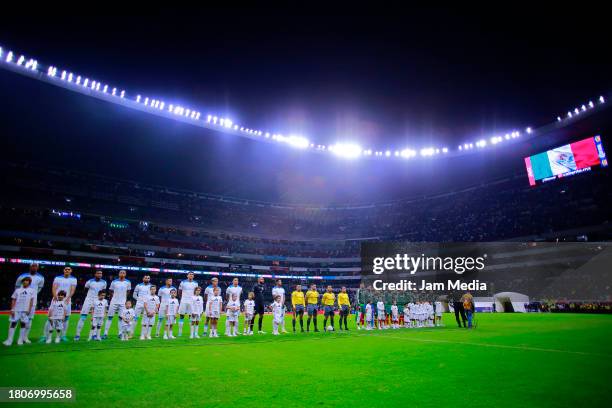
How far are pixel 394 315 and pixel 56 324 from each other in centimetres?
1594

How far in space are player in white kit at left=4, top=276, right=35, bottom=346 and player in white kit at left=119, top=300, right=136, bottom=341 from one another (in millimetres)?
2652

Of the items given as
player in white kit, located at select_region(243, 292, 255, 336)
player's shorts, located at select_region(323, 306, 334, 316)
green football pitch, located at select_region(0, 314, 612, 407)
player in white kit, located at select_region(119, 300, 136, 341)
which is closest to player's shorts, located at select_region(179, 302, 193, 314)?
player in white kit, located at select_region(119, 300, 136, 341)

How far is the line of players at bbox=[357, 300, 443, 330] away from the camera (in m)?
19.4

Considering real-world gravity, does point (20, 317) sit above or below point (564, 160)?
below

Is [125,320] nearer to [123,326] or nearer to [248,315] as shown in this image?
[123,326]

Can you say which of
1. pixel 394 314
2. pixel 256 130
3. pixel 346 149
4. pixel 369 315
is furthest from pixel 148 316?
pixel 346 149

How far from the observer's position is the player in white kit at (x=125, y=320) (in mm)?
12328

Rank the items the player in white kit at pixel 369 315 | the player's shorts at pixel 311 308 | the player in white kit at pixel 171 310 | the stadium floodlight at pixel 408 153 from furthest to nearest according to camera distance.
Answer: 1. the stadium floodlight at pixel 408 153
2. the player in white kit at pixel 369 315
3. the player's shorts at pixel 311 308
4. the player in white kit at pixel 171 310

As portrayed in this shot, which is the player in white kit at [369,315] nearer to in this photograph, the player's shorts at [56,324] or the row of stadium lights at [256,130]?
the player's shorts at [56,324]

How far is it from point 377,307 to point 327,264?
154ft

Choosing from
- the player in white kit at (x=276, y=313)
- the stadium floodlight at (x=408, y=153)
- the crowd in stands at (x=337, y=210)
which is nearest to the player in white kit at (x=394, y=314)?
the player in white kit at (x=276, y=313)

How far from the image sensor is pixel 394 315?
20.1m

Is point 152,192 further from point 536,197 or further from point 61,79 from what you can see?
point 536,197

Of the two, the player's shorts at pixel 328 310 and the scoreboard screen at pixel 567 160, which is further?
the scoreboard screen at pixel 567 160
